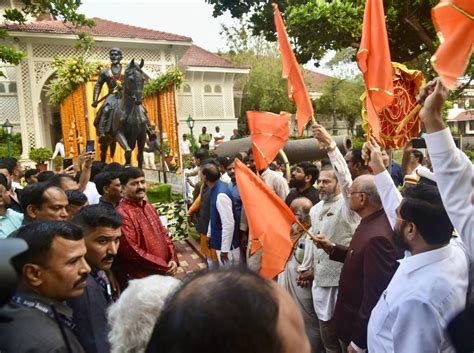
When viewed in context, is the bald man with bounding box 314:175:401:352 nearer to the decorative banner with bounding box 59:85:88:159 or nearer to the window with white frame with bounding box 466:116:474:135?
the decorative banner with bounding box 59:85:88:159

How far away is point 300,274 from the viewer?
3625 millimetres

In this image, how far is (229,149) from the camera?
12.3 m

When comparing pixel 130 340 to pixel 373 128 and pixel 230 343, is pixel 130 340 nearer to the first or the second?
pixel 230 343

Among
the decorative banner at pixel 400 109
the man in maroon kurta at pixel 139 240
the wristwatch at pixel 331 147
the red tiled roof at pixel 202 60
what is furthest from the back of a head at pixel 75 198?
the red tiled roof at pixel 202 60

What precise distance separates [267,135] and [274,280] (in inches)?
105

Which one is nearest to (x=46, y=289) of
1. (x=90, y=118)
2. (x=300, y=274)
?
(x=300, y=274)

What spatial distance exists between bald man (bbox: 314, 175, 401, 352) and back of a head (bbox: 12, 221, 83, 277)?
1583 millimetres

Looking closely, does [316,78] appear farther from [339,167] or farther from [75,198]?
[75,198]

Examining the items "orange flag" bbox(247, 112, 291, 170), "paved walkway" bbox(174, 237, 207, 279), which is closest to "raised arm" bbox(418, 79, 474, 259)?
"orange flag" bbox(247, 112, 291, 170)

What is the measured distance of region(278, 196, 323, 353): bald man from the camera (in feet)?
11.7

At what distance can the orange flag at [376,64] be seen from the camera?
2848 mm

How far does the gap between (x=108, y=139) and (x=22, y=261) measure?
280 inches

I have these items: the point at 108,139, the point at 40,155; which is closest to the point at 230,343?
the point at 108,139

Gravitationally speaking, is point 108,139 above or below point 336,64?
below
